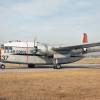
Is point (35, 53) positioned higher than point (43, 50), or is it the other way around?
point (43, 50)

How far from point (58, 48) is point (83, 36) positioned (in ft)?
41.9

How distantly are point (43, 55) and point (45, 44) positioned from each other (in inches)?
61.6

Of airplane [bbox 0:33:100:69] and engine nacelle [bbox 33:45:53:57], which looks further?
engine nacelle [bbox 33:45:53:57]

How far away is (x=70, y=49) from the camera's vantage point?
41000mm

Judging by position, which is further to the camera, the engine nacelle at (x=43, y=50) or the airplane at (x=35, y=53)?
the engine nacelle at (x=43, y=50)

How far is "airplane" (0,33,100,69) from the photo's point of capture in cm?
3912

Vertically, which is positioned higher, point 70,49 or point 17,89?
point 70,49

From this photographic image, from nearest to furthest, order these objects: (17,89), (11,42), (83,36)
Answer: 1. (17,89)
2. (11,42)
3. (83,36)

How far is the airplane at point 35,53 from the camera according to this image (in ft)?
128

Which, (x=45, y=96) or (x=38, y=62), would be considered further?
(x=38, y=62)

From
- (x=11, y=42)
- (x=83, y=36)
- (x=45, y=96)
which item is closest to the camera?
(x=45, y=96)

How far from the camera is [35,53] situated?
40250 mm

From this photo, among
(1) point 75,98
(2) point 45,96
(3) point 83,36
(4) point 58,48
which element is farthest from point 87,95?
(3) point 83,36

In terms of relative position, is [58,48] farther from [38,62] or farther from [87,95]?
[87,95]
